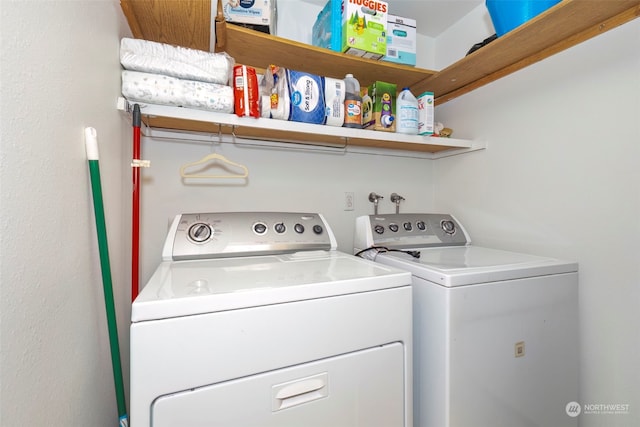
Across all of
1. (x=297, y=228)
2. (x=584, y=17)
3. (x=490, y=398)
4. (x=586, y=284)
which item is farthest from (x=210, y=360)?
(x=584, y=17)

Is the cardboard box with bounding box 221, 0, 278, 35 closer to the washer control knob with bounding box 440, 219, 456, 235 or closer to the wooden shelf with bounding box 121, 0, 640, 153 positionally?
the wooden shelf with bounding box 121, 0, 640, 153

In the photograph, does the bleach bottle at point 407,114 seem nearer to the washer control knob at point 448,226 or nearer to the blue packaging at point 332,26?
the blue packaging at point 332,26

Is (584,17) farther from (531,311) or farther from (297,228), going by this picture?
(297,228)

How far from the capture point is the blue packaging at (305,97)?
1277 millimetres

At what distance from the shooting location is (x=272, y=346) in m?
0.73

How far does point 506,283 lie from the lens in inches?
40.1

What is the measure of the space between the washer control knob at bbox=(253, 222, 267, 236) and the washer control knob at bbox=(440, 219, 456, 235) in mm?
1060

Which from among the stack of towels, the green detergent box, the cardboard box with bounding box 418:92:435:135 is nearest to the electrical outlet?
the cardboard box with bounding box 418:92:435:135

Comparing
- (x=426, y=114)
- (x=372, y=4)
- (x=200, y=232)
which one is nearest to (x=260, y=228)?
(x=200, y=232)

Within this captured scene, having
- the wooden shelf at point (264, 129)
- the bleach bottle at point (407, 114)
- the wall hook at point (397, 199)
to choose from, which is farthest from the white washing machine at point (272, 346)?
the wall hook at point (397, 199)

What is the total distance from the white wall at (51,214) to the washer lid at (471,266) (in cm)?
105

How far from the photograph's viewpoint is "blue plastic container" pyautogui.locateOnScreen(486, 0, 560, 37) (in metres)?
1.21

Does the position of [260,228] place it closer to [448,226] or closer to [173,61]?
[173,61]

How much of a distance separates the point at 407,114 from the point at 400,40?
45cm
